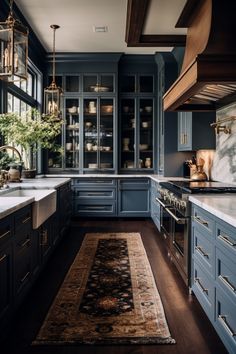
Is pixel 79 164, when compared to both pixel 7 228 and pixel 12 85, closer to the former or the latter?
pixel 12 85

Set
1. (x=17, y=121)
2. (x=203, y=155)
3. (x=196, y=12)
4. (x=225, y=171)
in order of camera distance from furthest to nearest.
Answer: (x=203, y=155), (x=17, y=121), (x=225, y=171), (x=196, y=12)

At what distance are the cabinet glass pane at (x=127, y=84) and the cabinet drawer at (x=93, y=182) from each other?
69.8 inches

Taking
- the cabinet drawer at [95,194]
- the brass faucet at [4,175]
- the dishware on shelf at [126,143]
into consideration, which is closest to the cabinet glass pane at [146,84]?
the dishware on shelf at [126,143]

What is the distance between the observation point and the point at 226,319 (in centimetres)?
202

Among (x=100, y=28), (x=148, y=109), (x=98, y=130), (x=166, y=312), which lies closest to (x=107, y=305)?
(x=166, y=312)

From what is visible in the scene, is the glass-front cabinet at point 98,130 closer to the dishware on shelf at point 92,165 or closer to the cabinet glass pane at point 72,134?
the dishware on shelf at point 92,165

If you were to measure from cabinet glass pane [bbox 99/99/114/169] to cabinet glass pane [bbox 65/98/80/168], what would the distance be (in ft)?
1.42

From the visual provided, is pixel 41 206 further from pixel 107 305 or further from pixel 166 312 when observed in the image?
pixel 166 312

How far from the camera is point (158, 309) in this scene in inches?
109

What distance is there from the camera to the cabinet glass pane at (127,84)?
276 inches

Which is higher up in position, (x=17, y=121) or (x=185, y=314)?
(x=17, y=121)

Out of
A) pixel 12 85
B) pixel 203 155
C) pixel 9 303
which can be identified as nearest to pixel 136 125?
pixel 203 155

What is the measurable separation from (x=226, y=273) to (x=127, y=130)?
17.0ft

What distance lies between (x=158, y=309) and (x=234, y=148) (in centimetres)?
191
